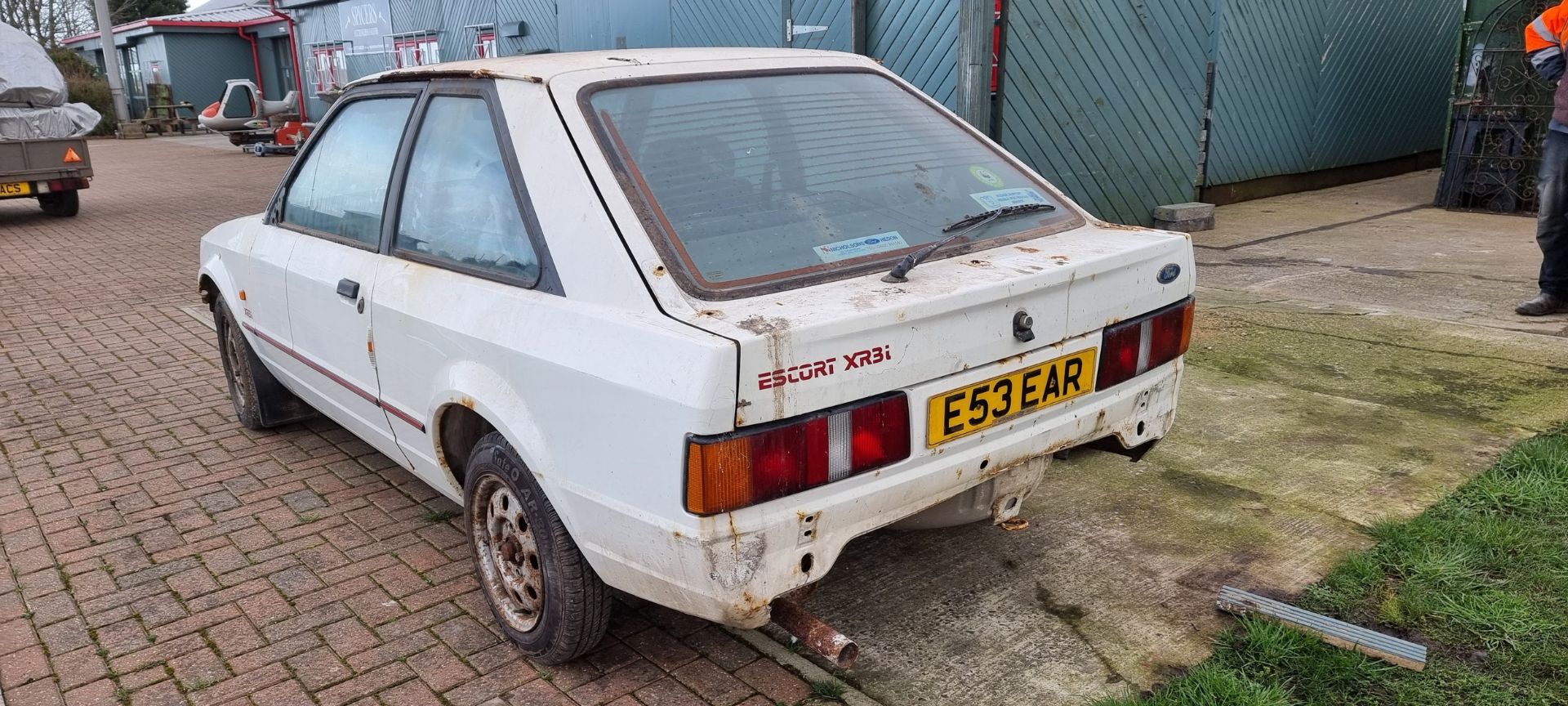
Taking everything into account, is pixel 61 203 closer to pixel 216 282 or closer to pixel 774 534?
pixel 216 282

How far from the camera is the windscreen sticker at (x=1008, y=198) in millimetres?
3125

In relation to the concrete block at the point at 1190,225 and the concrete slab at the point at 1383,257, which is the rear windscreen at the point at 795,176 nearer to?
the concrete slab at the point at 1383,257

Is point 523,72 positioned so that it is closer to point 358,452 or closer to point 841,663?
point 841,663

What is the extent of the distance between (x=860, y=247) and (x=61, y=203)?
1294cm

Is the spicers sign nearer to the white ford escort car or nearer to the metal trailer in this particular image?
the metal trailer

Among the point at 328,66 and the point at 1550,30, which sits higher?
the point at 1550,30

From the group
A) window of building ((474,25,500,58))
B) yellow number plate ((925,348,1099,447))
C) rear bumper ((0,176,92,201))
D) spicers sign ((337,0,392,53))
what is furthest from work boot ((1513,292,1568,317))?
spicers sign ((337,0,392,53))

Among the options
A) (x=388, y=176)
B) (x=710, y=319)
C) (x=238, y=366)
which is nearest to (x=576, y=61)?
(x=388, y=176)

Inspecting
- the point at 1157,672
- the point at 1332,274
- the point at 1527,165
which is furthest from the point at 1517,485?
the point at 1527,165

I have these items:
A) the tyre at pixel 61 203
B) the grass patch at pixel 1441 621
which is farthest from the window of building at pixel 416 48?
the grass patch at pixel 1441 621

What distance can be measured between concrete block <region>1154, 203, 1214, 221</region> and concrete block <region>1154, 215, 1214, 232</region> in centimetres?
2

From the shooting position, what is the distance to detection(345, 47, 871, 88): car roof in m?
2.94

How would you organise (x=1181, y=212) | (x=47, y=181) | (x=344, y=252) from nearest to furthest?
(x=344, y=252), (x=1181, y=212), (x=47, y=181)

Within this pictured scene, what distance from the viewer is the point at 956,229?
9.71 ft
